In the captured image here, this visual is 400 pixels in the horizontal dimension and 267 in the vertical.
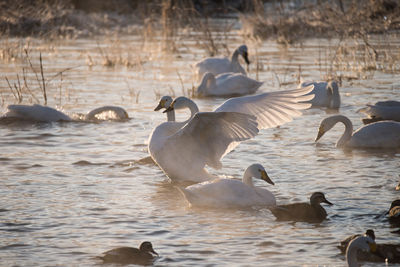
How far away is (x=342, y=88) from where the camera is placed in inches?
583

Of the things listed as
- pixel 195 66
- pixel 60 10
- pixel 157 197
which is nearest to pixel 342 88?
pixel 195 66

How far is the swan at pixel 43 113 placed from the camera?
11.8m

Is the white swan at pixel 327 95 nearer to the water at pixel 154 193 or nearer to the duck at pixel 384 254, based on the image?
the water at pixel 154 193

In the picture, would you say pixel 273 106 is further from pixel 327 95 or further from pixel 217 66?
pixel 217 66

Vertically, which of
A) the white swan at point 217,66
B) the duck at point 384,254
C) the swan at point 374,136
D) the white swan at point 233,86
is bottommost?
the duck at point 384,254

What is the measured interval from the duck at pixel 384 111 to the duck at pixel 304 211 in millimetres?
4528

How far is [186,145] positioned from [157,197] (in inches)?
30.0

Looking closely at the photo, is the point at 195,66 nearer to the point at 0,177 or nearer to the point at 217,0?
the point at 0,177

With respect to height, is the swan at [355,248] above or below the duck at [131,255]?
above

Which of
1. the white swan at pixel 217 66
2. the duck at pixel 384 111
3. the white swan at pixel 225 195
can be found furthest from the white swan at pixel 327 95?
the white swan at pixel 225 195

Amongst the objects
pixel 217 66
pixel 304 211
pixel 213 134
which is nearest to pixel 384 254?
pixel 304 211

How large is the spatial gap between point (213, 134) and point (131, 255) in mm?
2656

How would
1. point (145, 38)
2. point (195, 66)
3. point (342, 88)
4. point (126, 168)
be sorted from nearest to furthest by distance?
point (126, 168), point (342, 88), point (195, 66), point (145, 38)

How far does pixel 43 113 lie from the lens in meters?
11.9
